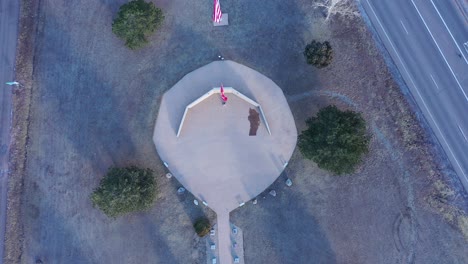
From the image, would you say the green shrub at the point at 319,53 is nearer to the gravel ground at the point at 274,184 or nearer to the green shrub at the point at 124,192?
the gravel ground at the point at 274,184

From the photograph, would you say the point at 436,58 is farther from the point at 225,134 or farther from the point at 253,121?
the point at 225,134

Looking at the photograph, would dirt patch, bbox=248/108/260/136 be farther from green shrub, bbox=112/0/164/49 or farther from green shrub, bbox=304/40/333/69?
green shrub, bbox=112/0/164/49

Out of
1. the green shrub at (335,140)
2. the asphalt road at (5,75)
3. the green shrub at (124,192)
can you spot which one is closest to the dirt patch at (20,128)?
the asphalt road at (5,75)

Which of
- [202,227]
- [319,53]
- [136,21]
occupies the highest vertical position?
[319,53]

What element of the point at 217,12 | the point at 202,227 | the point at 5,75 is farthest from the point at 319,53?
the point at 5,75

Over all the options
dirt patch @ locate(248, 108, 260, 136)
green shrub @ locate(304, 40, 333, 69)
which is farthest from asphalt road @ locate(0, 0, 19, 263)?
green shrub @ locate(304, 40, 333, 69)
